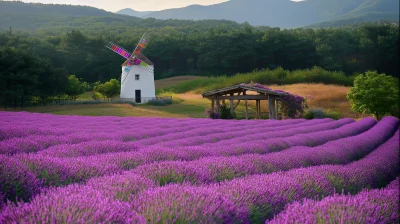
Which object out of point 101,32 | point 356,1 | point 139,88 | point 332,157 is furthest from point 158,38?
point 356,1

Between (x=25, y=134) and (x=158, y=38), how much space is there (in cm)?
6099

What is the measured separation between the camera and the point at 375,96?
25.7m

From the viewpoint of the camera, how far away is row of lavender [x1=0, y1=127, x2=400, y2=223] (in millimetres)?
1800

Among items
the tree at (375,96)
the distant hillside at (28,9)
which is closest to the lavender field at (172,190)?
the distant hillside at (28,9)

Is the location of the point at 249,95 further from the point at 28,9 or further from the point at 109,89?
the point at 109,89

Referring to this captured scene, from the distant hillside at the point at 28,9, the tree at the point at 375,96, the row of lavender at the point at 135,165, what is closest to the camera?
the row of lavender at the point at 135,165

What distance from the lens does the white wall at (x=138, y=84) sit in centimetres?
3353

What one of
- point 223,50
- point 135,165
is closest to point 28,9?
point 135,165

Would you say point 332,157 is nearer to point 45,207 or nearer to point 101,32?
point 45,207

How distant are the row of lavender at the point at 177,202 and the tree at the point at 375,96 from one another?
24.4 meters

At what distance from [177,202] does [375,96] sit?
26806 mm

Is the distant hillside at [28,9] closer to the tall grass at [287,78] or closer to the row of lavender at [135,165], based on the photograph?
the row of lavender at [135,165]

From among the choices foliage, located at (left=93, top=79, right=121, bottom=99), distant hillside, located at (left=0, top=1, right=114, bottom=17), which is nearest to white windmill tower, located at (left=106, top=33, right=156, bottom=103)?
foliage, located at (left=93, top=79, right=121, bottom=99)

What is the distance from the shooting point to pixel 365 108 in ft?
85.3
